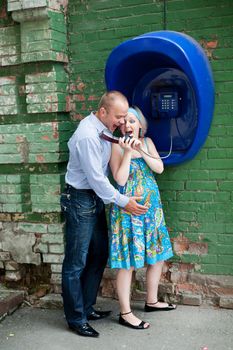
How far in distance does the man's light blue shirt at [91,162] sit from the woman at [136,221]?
0.15 meters

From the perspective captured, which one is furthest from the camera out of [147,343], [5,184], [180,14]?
[5,184]

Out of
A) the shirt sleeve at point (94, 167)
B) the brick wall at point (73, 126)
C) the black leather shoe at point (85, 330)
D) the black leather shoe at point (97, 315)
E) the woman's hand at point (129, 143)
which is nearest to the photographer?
the shirt sleeve at point (94, 167)

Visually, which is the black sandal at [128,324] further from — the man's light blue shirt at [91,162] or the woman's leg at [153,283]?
the man's light blue shirt at [91,162]

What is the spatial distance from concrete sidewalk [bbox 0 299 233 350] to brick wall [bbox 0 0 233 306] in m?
0.21

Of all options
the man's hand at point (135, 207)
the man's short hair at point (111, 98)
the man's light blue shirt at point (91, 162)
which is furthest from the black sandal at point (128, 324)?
the man's short hair at point (111, 98)

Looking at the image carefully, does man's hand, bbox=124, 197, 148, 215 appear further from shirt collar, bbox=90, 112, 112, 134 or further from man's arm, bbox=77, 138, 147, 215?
shirt collar, bbox=90, 112, 112, 134

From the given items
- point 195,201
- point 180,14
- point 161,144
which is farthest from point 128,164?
point 180,14

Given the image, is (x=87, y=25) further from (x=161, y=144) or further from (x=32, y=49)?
(x=161, y=144)

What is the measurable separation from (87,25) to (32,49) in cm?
50

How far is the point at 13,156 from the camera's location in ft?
12.7

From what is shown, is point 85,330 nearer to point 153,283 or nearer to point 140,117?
point 153,283

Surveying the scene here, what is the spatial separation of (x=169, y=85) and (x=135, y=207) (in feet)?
3.26

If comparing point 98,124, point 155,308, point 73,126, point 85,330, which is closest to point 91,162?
point 98,124

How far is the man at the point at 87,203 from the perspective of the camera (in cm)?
308
